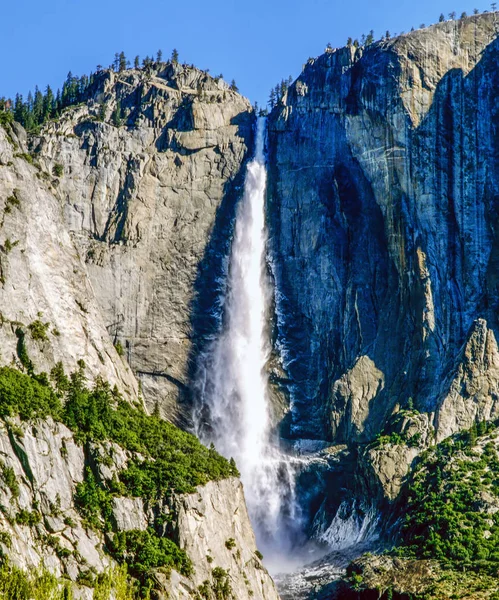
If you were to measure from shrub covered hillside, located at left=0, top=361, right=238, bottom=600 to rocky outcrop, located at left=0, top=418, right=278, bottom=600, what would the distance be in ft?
0.91

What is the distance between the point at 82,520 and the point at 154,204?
139 ft

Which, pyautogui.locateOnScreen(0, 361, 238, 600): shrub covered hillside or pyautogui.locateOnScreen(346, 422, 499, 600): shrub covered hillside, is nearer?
pyautogui.locateOnScreen(0, 361, 238, 600): shrub covered hillside

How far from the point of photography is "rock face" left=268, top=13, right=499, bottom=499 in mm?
90688

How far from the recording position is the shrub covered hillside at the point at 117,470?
6594 cm

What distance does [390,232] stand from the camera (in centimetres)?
9550

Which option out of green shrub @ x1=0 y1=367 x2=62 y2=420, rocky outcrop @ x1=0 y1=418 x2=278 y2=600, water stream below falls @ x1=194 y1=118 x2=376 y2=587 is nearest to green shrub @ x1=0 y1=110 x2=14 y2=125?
water stream below falls @ x1=194 y1=118 x2=376 y2=587

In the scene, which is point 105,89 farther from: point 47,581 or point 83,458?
point 47,581

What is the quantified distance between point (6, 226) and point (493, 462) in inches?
1656

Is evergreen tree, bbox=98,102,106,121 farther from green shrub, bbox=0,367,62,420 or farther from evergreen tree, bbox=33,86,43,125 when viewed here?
green shrub, bbox=0,367,62,420

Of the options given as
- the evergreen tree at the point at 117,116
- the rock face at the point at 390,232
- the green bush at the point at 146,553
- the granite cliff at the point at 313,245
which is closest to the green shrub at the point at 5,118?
the granite cliff at the point at 313,245

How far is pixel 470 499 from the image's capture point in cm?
7762

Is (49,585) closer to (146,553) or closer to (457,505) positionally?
(146,553)

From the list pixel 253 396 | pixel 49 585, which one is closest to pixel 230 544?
pixel 49 585

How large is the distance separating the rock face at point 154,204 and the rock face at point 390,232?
242 inches
